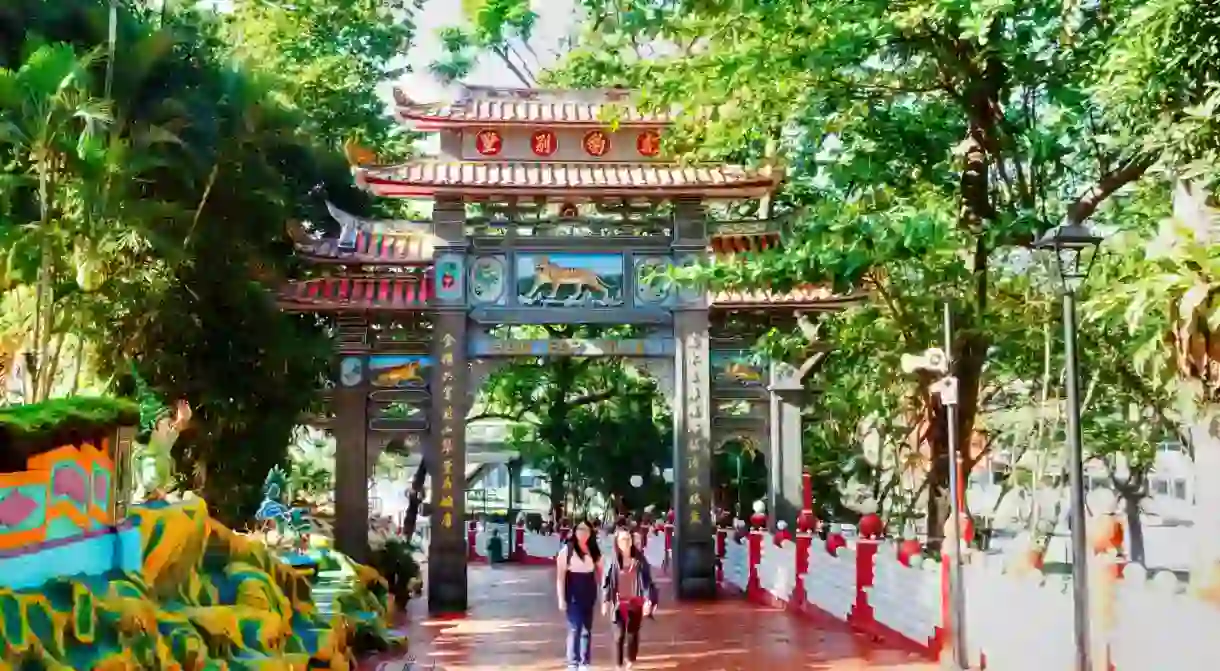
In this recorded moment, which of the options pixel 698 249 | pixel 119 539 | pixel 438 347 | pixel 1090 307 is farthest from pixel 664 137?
pixel 119 539

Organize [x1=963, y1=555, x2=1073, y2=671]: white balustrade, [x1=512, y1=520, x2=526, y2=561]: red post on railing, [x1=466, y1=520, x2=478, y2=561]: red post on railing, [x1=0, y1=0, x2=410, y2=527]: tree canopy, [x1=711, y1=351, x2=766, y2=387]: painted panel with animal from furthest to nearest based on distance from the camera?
[x1=466, y1=520, x2=478, y2=561]: red post on railing, [x1=512, y1=520, x2=526, y2=561]: red post on railing, [x1=711, y1=351, x2=766, y2=387]: painted panel with animal, [x1=0, y1=0, x2=410, y2=527]: tree canopy, [x1=963, y1=555, x2=1073, y2=671]: white balustrade

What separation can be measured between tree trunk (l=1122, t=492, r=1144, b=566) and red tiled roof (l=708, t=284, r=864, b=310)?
9.38 m

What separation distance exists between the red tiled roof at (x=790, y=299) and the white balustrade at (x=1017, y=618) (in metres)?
6.72

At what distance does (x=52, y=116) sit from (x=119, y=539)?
6.53 metres

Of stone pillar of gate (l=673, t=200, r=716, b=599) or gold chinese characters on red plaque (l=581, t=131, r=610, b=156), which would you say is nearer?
stone pillar of gate (l=673, t=200, r=716, b=599)

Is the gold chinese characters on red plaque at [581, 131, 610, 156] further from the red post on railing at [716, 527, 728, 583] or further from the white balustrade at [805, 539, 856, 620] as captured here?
the red post on railing at [716, 527, 728, 583]

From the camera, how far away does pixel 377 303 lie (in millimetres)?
16484

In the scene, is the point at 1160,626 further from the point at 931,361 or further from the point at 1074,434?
the point at 931,361

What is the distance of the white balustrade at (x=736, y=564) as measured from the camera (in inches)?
727

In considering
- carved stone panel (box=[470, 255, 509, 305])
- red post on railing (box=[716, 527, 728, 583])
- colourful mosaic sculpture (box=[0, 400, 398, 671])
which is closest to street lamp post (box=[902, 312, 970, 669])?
colourful mosaic sculpture (box=[0, 400, 398, 671])

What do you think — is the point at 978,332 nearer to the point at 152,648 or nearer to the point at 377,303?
the point at 377,303

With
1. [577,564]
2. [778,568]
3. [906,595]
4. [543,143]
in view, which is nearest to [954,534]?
[906,595]

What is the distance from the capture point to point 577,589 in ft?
31.1

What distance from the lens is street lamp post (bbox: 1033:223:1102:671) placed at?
23.4ft
